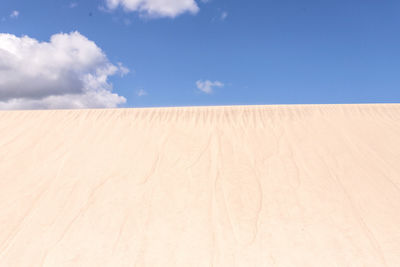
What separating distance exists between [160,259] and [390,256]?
362cm

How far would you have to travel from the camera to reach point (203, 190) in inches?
247

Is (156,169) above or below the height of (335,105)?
below

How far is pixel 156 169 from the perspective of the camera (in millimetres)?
7160

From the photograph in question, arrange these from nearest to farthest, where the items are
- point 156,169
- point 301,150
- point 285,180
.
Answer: point 285,180 < point 156,169 < point 301,150

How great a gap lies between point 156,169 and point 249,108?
540cm

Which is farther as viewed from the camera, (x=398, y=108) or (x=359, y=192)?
(x=398, y=108)

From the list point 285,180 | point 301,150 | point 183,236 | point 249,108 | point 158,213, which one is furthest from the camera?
point 249,108

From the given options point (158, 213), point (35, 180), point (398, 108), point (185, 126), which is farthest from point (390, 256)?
point (398, 108)

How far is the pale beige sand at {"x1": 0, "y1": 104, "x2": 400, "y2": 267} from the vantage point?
15.3 feet

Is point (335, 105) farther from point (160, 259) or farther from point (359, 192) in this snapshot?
point (160, 259)

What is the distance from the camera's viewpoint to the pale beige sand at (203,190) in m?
4.66

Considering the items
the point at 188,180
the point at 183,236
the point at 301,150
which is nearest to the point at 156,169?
the point at 188,180

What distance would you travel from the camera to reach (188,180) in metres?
6.66

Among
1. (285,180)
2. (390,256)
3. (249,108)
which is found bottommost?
(390,256)
